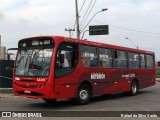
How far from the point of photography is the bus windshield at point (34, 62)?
14113mm

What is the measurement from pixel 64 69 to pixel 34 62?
47.5 inches

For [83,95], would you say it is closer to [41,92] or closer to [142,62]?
[41,92]

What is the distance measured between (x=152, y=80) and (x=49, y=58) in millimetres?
11529

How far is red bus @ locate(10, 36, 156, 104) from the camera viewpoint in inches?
552

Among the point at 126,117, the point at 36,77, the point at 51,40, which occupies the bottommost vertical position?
the point at 126,117

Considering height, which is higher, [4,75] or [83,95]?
[4,75]

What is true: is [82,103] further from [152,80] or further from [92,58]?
[152,80]

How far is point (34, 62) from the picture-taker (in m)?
14.4

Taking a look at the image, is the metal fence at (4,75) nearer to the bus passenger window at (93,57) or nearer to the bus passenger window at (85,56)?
the bus passenger window at (93,57)

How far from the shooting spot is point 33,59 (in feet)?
47.6

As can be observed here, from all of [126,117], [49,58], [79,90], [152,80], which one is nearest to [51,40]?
[49,58]

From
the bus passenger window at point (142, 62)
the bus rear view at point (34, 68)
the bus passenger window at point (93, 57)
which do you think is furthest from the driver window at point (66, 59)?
the bus passenger window at point (142, 62)

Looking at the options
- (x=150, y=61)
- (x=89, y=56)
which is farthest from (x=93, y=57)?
(x=150, y=61)

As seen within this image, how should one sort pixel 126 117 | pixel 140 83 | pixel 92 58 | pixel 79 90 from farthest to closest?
1. pixel 140 83
2. pixel 92 58
3. pixel 79 90
4. pixel 126 117
